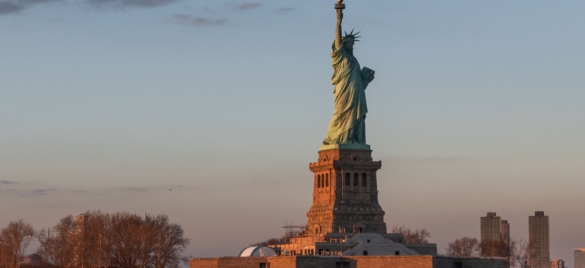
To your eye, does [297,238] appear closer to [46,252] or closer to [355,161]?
[355,161]

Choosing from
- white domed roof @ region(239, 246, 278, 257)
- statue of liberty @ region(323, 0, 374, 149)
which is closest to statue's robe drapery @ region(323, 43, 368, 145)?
statue of liberty @ region(323, 0, 374, 149)

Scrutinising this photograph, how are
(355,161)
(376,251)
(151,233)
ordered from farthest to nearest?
(151,233)
(355,161)
(376,251)

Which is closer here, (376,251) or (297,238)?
(376,251)

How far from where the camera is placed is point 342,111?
117 meters

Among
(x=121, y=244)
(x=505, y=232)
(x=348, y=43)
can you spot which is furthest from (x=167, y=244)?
(x=505, y=232)

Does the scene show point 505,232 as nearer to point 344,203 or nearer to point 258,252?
point 344,203

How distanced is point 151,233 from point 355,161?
1075 inches

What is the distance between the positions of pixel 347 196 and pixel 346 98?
1038cm

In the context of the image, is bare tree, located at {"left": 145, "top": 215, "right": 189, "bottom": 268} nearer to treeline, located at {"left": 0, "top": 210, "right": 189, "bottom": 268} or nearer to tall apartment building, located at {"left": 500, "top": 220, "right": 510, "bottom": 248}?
treeline, located at {"left": 0, "top": 210, "right": 189, "bottom": 268}

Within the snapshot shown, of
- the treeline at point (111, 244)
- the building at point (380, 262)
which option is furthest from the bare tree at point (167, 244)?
the building at point (380, 262)

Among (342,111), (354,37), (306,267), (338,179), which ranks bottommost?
(306,267)

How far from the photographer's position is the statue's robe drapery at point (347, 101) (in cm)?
11681

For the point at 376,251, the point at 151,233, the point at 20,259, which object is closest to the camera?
the point at 376,251

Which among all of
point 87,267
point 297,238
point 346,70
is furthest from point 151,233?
point 346,70
